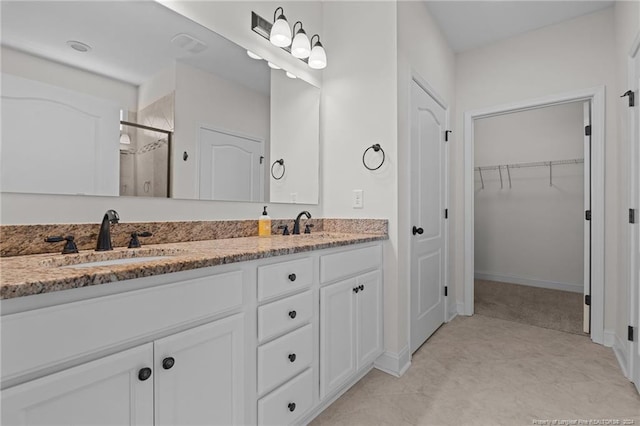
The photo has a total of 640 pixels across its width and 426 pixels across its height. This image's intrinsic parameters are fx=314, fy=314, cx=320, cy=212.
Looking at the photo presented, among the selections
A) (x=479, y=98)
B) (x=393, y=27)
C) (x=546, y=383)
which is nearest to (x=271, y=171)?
(x=393, y=27)

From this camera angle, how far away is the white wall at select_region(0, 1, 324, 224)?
1.17 metres

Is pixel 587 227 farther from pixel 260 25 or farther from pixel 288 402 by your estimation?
pixel 260 25

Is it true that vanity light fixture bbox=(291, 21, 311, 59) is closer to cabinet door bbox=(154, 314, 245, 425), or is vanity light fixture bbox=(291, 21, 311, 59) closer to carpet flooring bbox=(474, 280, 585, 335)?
cabinet door bbox=(154, 314, 245, 425)

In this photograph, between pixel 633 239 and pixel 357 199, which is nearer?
pixel 633 239

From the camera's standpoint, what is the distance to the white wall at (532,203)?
403 centimetres

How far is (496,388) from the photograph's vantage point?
188 cm

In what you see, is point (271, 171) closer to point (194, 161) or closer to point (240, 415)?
point (194, 161)

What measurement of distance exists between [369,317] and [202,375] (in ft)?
3.74

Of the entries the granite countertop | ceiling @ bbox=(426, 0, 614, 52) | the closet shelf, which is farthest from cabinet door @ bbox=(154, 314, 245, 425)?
the closet shelf

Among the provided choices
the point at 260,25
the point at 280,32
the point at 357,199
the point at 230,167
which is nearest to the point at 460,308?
the point at 357,199

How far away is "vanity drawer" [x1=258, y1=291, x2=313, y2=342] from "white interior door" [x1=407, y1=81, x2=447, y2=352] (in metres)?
1.13

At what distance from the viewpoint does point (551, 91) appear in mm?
2869

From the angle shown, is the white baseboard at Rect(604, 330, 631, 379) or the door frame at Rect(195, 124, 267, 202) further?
the white baseboard at Rect(604, 330, 631, 379)

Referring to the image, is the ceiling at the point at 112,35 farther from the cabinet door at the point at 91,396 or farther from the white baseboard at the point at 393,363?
the white baseboard at the point at 393,363
